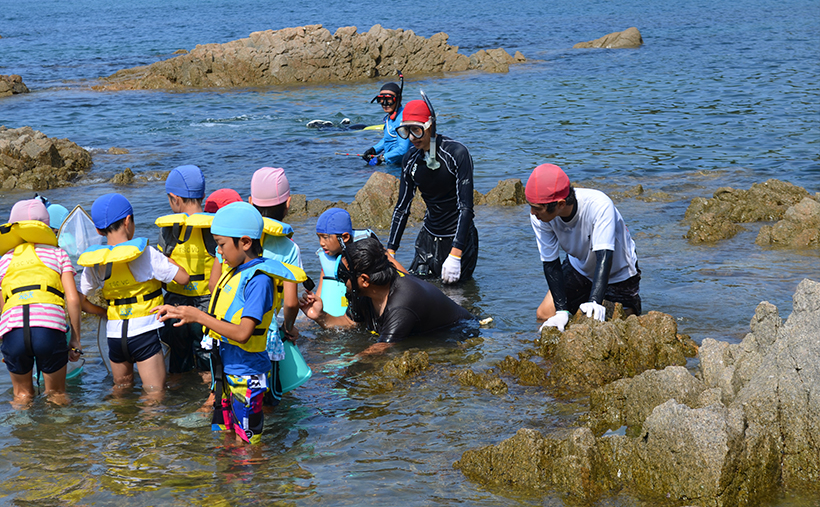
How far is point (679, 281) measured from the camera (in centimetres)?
841

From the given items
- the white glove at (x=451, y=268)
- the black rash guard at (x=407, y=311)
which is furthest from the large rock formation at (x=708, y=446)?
the white glove at (x=451, y=268)

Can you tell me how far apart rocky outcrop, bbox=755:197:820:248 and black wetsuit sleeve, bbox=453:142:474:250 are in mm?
4474

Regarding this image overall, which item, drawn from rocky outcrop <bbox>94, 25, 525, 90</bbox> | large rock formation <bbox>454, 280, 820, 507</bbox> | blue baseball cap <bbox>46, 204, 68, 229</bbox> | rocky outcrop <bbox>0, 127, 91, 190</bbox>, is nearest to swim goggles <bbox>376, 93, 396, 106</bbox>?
rocky outcrop <bbox>0, 127, 91, 190</bbox>

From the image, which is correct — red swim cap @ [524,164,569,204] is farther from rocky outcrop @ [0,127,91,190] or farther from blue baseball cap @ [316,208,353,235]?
rocky outcrop @ [0,127,91,190]

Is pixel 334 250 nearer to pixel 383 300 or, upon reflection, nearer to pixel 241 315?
pixel 383 300

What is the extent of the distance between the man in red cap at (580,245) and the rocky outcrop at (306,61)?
87.9ft

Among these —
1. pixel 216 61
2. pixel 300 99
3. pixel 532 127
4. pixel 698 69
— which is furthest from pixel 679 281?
pixel 216 61

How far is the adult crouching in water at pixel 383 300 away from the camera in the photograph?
603 centimetres

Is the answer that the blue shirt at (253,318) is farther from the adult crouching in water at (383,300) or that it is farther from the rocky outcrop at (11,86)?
A: the rocky outcrop at (11,86)

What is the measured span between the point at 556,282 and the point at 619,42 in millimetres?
35148

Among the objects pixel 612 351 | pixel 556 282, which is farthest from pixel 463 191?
pixel 612 351

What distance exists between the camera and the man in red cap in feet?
19.0

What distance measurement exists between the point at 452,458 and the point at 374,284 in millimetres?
1798

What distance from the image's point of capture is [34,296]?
18.2 feet
